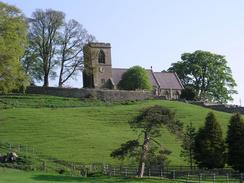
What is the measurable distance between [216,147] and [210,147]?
2.01ft

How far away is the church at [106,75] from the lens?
10588 cm

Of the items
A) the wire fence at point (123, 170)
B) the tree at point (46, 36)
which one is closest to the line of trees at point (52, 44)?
the tree at point (46, 36)

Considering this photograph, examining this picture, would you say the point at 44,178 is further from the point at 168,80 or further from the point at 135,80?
the point at 168,80

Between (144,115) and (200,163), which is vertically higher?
(144,115)

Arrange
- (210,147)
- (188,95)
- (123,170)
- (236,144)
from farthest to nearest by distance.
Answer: (188,95), (210,147), (236,144), (123,170)

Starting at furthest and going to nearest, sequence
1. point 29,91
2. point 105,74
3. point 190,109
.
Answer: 1. point 105,74
2. point 29,91
3. point 190,109

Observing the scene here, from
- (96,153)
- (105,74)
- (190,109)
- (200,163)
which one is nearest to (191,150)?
(200,163)

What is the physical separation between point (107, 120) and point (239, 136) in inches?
1002

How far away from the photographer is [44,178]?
44.1 m

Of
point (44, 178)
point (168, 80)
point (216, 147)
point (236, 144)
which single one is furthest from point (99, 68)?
point (44, 178)

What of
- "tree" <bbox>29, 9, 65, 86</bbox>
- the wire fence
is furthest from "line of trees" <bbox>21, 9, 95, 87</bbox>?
the wire fence

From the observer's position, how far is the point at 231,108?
97.7 metres

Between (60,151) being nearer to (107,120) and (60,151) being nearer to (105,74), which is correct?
(107,120)

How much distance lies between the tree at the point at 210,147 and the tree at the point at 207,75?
69846mm
